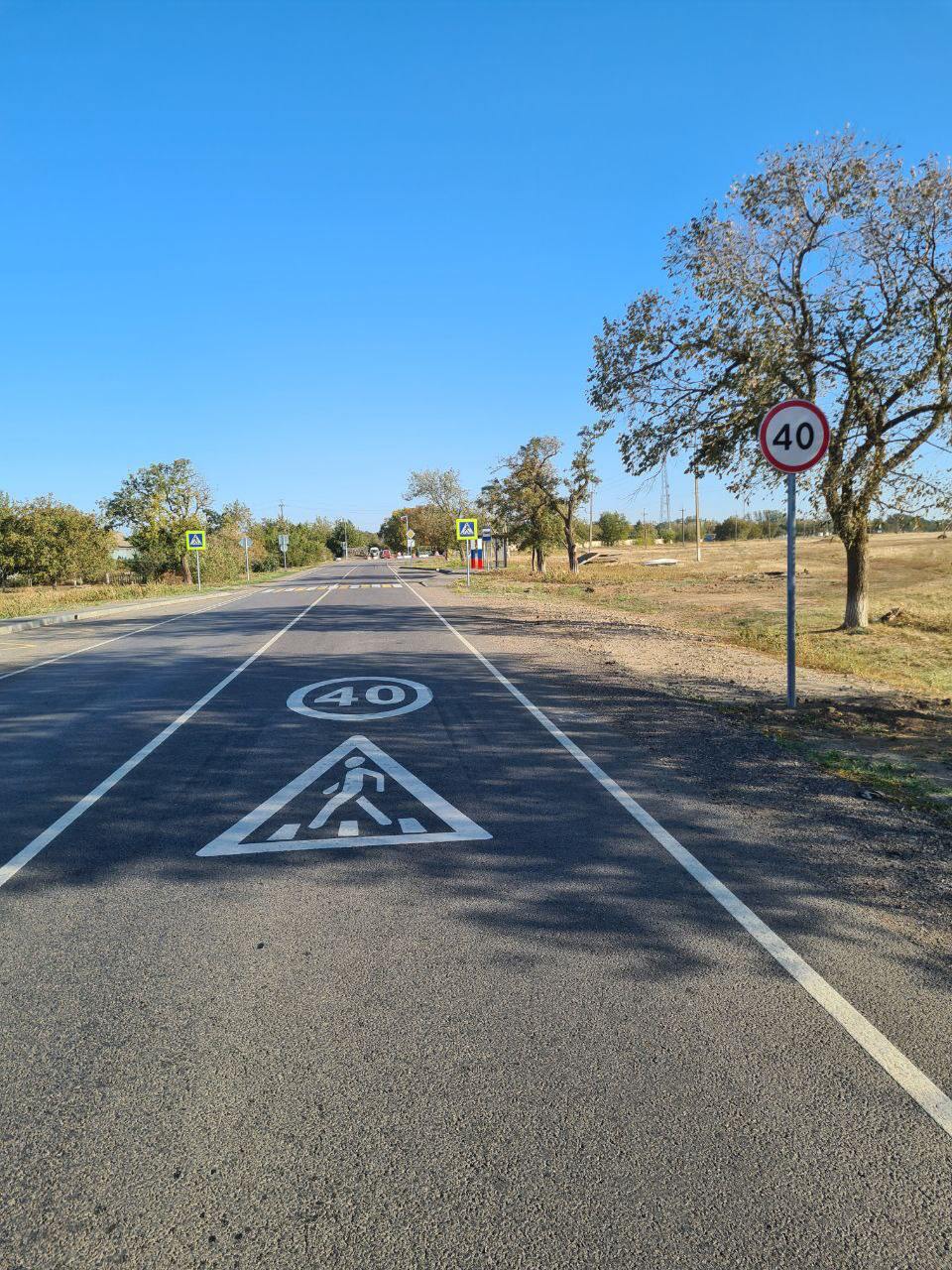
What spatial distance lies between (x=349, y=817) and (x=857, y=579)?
1713 cm

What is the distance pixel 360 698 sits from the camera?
1022 cm

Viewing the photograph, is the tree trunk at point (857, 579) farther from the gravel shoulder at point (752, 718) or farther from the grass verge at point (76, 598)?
the grass verge at point (76, 598)

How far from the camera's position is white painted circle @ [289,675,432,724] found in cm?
925

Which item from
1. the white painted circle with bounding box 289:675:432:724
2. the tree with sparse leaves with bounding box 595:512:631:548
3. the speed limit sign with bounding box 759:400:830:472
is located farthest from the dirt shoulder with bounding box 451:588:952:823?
the tree with sparse leaves with bounding box 595:512:631:548

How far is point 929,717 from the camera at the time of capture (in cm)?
934

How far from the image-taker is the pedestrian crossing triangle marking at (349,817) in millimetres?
5172

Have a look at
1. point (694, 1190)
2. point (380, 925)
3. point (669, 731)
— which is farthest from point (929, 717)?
point (694, 1190)

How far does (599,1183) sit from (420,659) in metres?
11.4

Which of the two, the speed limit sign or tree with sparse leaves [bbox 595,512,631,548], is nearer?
the speed limit sign

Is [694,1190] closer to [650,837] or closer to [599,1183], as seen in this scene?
[599,1183]

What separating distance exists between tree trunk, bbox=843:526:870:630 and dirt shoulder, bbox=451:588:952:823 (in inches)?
156

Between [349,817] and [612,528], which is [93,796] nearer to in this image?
[349,817]

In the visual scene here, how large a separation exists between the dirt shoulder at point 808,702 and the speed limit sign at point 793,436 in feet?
9.01

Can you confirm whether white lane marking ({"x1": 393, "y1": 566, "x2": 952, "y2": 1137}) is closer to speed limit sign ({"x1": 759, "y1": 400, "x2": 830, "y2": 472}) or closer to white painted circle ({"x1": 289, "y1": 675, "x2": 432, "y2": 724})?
white painted circle ({"x1": 289, "y1": 675, "x2": 432, "y2": 724})
